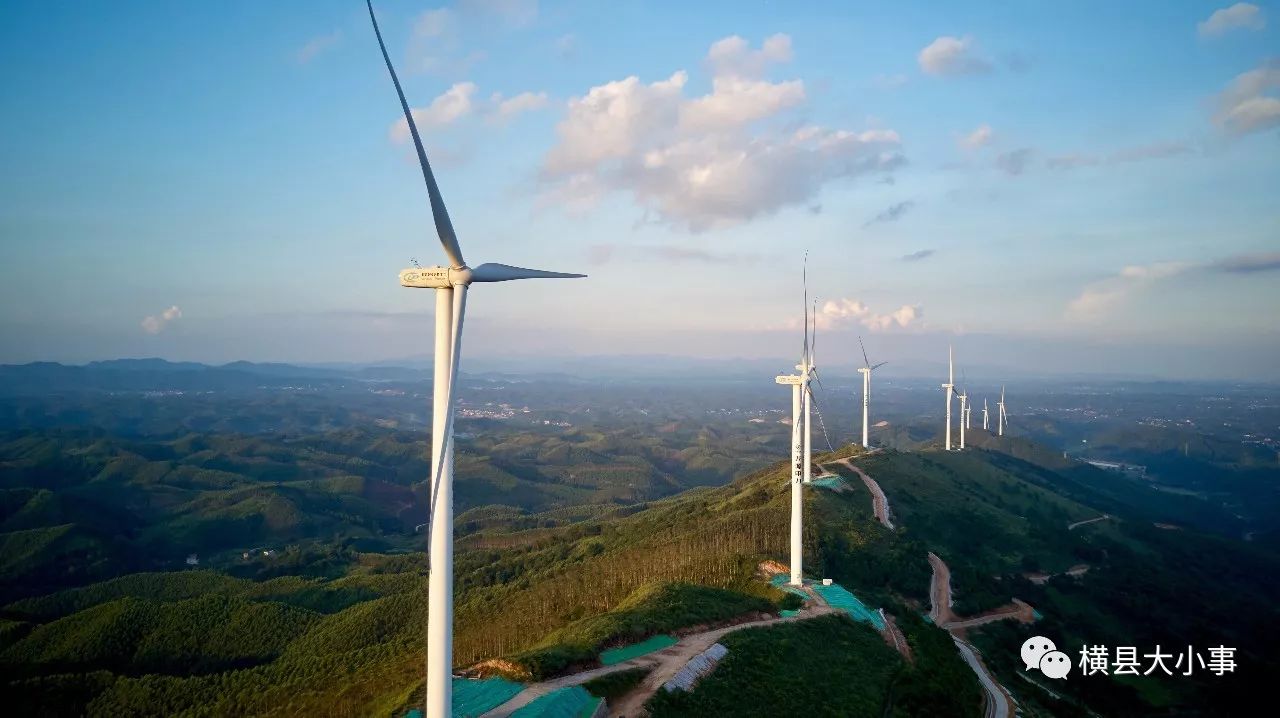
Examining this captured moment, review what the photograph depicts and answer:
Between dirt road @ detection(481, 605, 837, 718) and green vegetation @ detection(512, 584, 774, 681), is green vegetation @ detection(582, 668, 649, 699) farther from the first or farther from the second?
green vegetation @ detection(512, 584, 774, 681)

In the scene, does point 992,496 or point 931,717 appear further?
point 992,496

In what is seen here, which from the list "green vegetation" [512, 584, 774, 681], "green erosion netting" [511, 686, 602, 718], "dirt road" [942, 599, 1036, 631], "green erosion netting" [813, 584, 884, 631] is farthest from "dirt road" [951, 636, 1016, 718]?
"green erosion netting" [511, 686, 602, 718]

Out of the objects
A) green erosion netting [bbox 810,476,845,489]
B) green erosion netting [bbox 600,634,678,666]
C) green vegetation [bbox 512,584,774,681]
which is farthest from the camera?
green erosion netting [bbox 810,476,845,489]

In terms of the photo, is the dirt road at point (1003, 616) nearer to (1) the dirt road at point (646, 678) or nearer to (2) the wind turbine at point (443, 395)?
(1) the dirt road at point (646, 678)

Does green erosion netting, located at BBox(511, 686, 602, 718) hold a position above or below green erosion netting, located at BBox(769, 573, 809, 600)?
above

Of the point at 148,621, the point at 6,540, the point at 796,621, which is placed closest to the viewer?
the point at 796,621

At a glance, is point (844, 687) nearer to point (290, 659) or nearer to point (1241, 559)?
point (290, 659)

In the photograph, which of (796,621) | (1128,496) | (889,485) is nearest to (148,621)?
(796,621)

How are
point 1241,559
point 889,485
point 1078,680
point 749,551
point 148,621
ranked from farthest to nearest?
point 1241,559, point 889,485, point 148,621, point 749,551, point 1078,680
